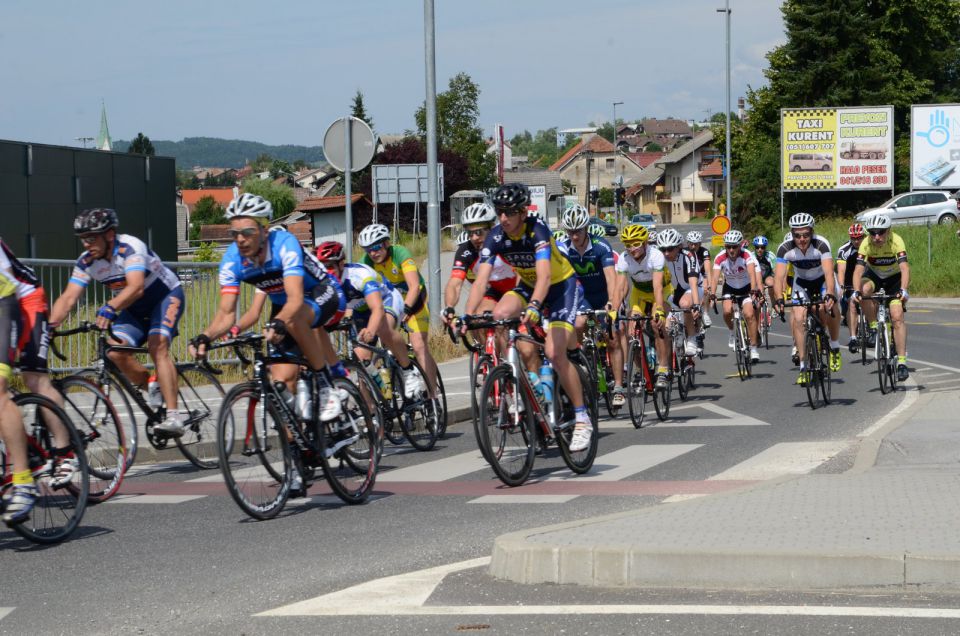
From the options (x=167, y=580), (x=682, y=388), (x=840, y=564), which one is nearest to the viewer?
(x=840, y=564)

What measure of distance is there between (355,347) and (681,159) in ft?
442

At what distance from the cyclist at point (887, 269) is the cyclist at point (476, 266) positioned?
4946mm

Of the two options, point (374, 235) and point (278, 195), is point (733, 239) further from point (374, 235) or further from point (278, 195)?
point (278, 195)

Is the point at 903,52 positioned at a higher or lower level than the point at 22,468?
higher

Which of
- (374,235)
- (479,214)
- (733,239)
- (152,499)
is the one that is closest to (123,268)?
(152,499)

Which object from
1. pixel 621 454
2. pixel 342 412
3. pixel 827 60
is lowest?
pixel 621 454

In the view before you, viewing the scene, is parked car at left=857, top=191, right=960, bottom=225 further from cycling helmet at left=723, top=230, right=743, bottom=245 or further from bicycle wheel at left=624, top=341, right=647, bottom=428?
bicycle wheel at left=624, top=341, right=647, bottom=428

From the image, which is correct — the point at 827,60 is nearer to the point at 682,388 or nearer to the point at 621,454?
the point at 682,388

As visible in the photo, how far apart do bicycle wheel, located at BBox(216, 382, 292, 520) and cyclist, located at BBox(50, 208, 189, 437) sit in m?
2.01

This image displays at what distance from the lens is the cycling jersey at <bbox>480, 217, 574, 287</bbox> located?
29.9 ft

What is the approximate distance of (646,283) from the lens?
47.3 ft

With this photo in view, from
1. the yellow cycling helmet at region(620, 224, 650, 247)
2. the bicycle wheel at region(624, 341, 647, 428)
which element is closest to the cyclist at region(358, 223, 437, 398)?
the bicycle wheel at region(624, 341, 647, 428)

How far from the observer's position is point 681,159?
14288 centimetres

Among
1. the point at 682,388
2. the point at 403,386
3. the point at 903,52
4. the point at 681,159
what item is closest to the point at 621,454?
the point at 403,386
